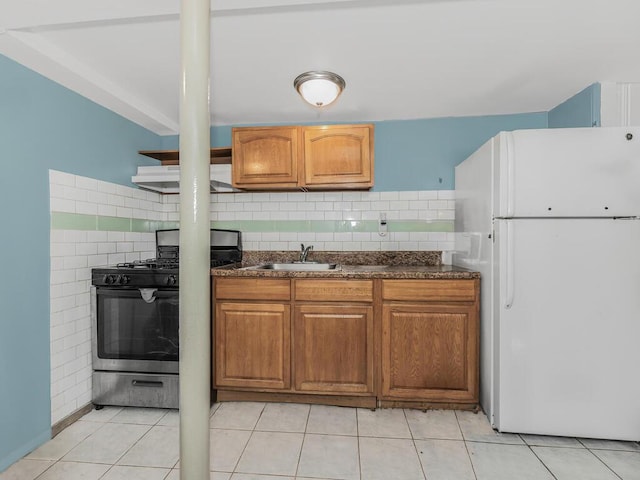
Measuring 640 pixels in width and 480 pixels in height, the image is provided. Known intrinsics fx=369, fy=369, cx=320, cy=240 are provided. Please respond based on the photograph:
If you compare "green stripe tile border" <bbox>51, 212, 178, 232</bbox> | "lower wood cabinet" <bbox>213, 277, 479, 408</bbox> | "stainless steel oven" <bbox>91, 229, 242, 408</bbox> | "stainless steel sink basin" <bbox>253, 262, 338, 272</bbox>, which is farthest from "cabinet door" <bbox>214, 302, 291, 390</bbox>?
"green stripe tile border" <bbox>51, 212, 178, 232</bbox>

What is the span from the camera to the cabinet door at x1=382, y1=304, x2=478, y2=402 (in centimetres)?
239

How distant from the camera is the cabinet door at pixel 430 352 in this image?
7.83ft

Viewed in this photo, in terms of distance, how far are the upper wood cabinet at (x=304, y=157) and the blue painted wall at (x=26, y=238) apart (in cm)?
116

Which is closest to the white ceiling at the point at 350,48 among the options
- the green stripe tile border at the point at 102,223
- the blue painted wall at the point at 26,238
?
the blue painted wall at the point at 26,238

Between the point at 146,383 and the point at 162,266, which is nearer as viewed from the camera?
the point at 146,383

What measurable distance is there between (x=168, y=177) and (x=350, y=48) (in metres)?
1.65

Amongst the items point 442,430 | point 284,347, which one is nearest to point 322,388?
point 284,347

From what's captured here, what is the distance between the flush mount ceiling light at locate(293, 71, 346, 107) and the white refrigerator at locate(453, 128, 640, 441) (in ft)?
3.32

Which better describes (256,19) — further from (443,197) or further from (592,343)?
(592,343)

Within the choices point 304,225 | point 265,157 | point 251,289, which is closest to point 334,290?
point 251,289

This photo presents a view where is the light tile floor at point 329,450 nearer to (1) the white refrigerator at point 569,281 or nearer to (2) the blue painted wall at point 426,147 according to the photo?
(1) the white refrigerator at point 569,281

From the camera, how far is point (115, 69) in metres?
2.27

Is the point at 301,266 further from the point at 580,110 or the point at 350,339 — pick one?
the point at 580,110

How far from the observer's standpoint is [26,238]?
→ 6.63 feet
